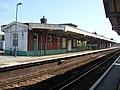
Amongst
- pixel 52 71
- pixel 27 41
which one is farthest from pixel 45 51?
pixel 52 71

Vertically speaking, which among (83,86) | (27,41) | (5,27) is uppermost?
(5,27)

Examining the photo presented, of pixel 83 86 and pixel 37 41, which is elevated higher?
pixel 37 41

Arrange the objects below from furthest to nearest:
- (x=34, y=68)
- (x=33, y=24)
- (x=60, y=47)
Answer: (x=60, y=47) → (x=33, y=24) → (x=34, y=68)

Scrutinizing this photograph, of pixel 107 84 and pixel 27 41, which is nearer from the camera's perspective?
pixel 107 84

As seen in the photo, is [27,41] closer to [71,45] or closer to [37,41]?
[37,41]

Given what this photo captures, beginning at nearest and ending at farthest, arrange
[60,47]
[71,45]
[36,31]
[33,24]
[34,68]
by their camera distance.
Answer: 1. [34,68]
2. [33,24]
3. [36,31]
4. [60,47]
5. [71,45]

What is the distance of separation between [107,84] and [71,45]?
40.9 meters

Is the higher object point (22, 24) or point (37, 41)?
point (22, 24)

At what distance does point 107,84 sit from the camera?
1161cm

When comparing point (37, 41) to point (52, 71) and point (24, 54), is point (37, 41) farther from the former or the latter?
point (52, 71)

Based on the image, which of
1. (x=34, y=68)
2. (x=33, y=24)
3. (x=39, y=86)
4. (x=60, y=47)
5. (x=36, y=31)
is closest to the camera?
(x=39, y=86)

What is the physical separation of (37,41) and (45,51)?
263 centimetres

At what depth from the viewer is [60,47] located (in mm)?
42281

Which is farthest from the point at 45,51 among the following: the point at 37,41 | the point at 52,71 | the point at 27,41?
the point at 52,71
